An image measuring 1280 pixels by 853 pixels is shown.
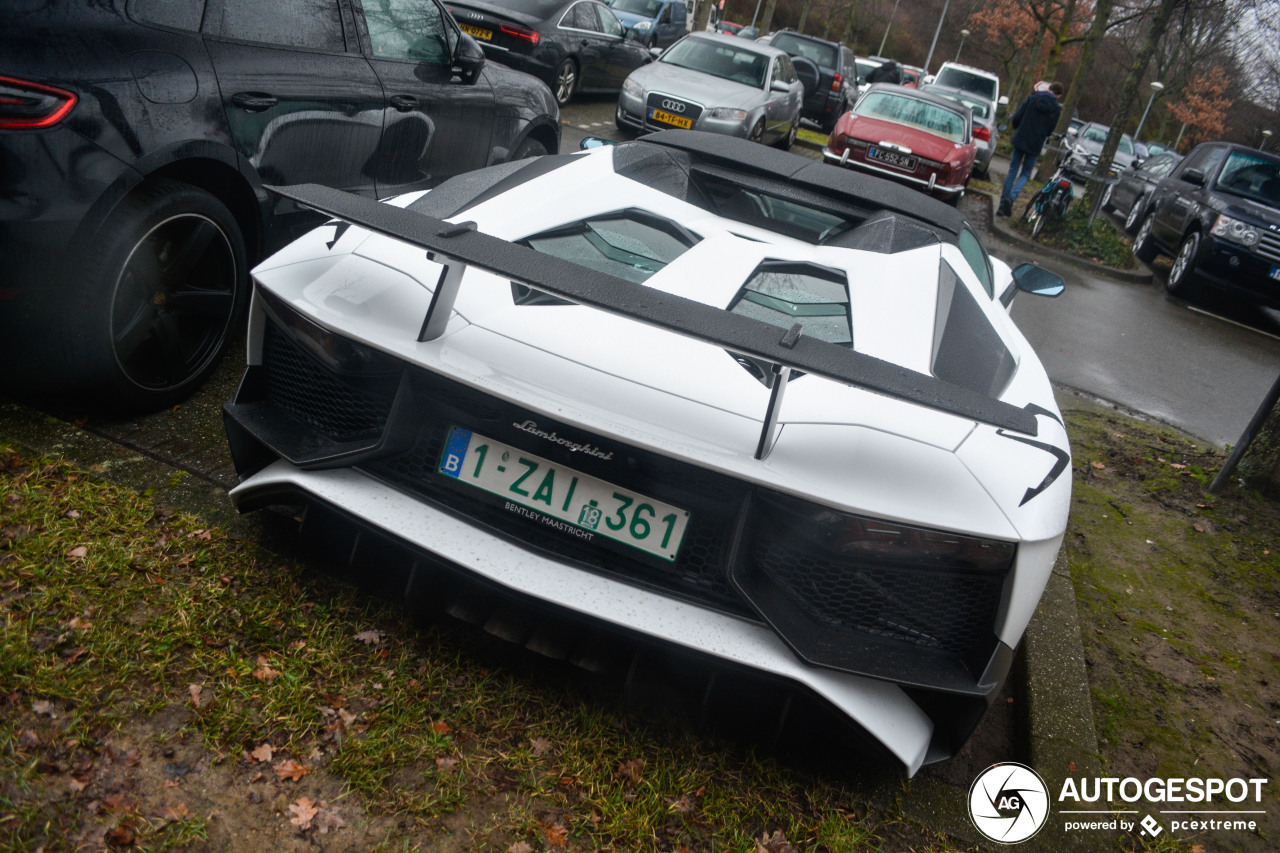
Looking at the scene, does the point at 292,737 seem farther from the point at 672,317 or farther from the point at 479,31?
the point at 479,31

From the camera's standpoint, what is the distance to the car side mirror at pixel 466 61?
14.6ft

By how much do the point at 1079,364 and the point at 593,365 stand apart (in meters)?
6.12

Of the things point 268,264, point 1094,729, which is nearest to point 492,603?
point 268,264

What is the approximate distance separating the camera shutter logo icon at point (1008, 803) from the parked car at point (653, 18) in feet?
57.7

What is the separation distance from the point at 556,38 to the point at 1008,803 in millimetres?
10764

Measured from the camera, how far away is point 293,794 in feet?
5.96

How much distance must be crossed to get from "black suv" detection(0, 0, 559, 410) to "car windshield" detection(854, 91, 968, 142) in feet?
31.2

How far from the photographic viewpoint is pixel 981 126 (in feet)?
55.9

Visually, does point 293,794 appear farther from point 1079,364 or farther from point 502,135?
point 1079,364

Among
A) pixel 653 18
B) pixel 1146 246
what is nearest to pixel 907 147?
pixel 1146 246

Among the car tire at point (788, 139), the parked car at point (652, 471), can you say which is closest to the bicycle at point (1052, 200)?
the car tire at point (788, 139)

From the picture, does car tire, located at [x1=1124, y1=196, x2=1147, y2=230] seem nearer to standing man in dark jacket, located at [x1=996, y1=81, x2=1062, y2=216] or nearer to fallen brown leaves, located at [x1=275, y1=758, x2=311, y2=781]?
standing man in dark jacket, located at [x1=996, y1=81, x2=1062, y2=216]

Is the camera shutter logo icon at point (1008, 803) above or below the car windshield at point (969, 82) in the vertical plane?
below

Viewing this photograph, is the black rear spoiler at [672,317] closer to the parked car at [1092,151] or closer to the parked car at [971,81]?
the parked car at [1092,151]
